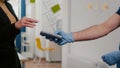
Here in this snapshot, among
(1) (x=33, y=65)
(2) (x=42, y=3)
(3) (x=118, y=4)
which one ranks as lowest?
(1) (x=33, y=65)

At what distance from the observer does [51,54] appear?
289 inches

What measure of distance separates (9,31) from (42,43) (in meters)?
6.04

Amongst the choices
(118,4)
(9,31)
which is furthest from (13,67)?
(118,4)

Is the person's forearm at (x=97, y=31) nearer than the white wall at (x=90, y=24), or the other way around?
the person's forearm at (x=97, y=31)

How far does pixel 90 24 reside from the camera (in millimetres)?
3031

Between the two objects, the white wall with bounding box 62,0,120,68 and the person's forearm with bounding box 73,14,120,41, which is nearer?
the person's forearm with bounding box 73,14,120,41

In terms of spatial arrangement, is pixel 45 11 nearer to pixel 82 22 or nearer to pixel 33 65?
pixel 33 65

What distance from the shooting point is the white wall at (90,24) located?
2.60 meters

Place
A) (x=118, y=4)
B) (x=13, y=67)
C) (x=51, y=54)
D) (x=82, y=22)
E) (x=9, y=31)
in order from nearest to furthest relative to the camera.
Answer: (x=9, y=31)
(x=13, y=67)
(x=118, y=4)
(x=82, y=22)
(x=51, y=54)

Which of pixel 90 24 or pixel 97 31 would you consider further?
pixel 90 24

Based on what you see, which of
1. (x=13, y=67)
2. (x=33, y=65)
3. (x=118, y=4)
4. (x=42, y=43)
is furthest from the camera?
(x=42, y=43)

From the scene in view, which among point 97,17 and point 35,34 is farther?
point 35,34

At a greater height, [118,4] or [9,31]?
[118,4]

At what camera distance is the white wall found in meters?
2.60
